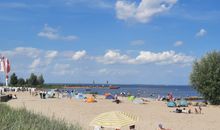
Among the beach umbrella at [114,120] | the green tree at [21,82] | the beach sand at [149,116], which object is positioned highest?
the green tree at [21,82]

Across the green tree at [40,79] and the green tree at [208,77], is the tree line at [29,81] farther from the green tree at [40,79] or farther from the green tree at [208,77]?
the green tree at [208,77]

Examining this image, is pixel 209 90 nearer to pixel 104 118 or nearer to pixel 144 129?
pixel 144 129

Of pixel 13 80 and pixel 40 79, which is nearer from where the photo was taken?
pixel 13 80

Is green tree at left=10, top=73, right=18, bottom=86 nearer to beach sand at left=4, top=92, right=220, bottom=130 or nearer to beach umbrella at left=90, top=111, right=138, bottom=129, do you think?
beach sand at left=4, top=92, right=220, bottom=130

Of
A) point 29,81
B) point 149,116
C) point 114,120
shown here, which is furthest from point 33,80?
point 114,120

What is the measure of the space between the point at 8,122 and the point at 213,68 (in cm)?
4089

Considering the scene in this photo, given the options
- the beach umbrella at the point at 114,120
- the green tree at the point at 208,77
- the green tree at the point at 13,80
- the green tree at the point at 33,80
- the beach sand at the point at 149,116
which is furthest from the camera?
the green tree at the point at 33,80

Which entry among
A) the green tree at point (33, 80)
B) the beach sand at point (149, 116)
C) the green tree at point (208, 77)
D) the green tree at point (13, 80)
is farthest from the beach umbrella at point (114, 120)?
the green tree at point (33, 80)

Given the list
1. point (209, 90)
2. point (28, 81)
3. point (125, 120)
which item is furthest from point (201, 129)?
point (28, 81)

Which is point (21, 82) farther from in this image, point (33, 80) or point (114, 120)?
point (114, 120)

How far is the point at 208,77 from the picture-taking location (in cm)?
4644

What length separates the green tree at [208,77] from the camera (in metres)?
46.2

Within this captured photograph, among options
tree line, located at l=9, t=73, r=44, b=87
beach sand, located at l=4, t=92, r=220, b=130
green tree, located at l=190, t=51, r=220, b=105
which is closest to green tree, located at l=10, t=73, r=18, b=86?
tree line, located at l=9, t=73, r=44, b=87

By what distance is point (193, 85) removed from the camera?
48562 millimetres
